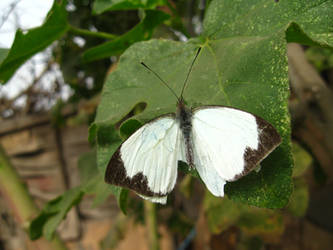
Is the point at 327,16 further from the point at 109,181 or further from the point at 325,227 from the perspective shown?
the point at 325,227

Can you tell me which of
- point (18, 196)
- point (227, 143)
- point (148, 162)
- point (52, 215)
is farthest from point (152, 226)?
point (227, 143)

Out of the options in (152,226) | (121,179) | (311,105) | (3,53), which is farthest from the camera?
(152,226)

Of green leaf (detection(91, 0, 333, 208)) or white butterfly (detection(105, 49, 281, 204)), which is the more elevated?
green leaf (detection(91, 0, 333, 208))

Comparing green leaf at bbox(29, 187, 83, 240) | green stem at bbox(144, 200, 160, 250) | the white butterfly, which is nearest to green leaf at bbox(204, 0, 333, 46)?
the white butterfly

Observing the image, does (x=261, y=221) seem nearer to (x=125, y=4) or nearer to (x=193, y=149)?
(x=193, y=149)

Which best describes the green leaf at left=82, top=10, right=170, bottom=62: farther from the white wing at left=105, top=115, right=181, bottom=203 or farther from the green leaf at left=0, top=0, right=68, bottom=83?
the white wing at left=105, top=115, right=181, bottom=203

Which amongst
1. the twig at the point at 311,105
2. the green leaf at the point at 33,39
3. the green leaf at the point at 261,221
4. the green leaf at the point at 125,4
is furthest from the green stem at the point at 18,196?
the twig at the point at 311,105
